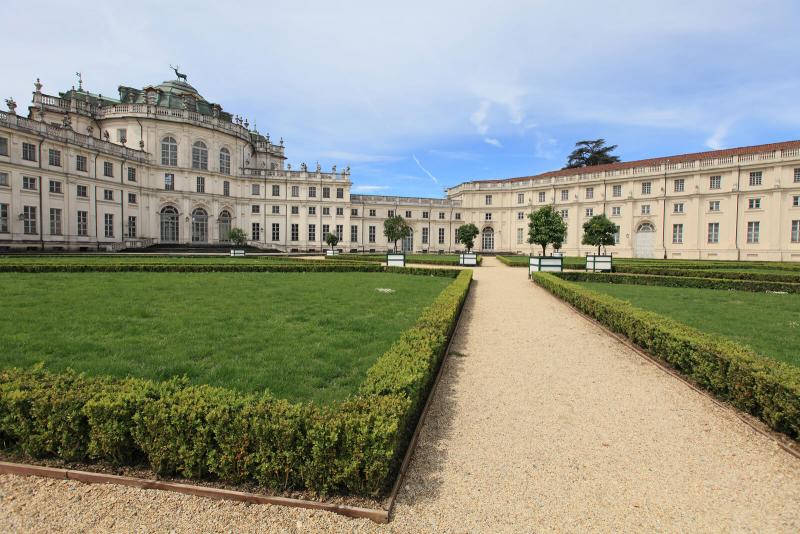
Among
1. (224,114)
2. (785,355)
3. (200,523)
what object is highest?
(224,114)

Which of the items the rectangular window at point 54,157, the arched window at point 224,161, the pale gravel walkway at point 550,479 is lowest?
the pale gravel walkway at point 550,479

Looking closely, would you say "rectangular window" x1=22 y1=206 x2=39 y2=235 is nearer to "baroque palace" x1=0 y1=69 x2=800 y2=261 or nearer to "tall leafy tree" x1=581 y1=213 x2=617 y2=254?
"baroque palace" x1=0 y1=69 x2=800 y2=261

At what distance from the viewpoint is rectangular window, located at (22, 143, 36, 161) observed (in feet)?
111

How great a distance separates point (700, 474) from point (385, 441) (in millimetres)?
2736

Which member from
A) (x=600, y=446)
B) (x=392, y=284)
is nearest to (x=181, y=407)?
(x=600, y=446)

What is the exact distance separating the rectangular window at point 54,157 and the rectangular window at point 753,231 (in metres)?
64.8

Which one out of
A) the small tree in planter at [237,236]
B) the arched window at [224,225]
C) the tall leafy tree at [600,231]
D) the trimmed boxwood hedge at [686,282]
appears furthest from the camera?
the arched window at [224,225]

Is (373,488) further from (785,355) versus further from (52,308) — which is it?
(52,308)

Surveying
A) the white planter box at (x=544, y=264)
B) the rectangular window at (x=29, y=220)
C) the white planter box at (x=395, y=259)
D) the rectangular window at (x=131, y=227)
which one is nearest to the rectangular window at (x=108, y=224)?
the rectangular window at (x=131, y=227)

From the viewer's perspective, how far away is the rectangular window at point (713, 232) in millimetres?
45000

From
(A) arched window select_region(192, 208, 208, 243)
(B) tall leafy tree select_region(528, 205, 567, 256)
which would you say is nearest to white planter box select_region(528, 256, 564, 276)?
(B) tall leafy tree select_region(528, 205, 567, 256)

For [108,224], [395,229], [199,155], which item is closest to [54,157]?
[108,224]

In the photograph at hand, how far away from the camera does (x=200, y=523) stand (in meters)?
2.94

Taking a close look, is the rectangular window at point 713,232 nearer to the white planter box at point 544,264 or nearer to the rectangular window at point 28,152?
the white planter box at point 544,264
